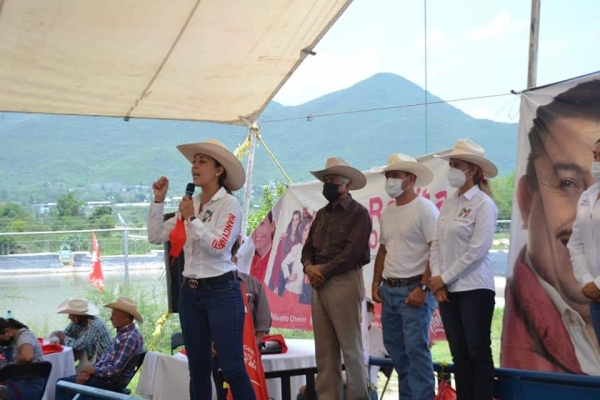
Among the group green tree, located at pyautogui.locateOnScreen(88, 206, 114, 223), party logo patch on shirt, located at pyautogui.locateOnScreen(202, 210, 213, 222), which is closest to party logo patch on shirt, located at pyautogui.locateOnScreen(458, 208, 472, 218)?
party logo patch on shirt, located at pyautogui.locateOnScreen(202, 210, 213, 222)

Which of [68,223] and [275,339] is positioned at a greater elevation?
[68,223]

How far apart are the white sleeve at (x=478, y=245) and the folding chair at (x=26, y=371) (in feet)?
9.38

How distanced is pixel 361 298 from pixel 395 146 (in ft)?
32.2

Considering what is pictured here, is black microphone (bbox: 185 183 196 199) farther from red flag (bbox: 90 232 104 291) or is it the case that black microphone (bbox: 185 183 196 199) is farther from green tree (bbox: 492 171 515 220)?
red flag (bbox: 90 232 104 291)

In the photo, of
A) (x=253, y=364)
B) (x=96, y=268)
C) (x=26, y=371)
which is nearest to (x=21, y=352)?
(x=26, y=371)

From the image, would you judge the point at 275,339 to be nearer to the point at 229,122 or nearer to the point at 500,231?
the point at 500,231

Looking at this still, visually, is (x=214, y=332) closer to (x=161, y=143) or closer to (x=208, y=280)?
(x=208, y=280)

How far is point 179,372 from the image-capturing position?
5.12 m

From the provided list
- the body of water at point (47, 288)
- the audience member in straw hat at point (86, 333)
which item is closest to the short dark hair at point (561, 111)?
the audience member in straw hat at point (86, 333)

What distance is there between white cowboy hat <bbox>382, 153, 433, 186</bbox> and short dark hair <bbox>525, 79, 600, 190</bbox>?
61 cm

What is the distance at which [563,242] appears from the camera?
415cm

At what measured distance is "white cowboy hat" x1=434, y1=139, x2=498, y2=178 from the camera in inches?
157

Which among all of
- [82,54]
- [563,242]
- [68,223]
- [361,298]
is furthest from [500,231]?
[68,223]

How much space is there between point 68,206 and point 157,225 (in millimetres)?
9202
